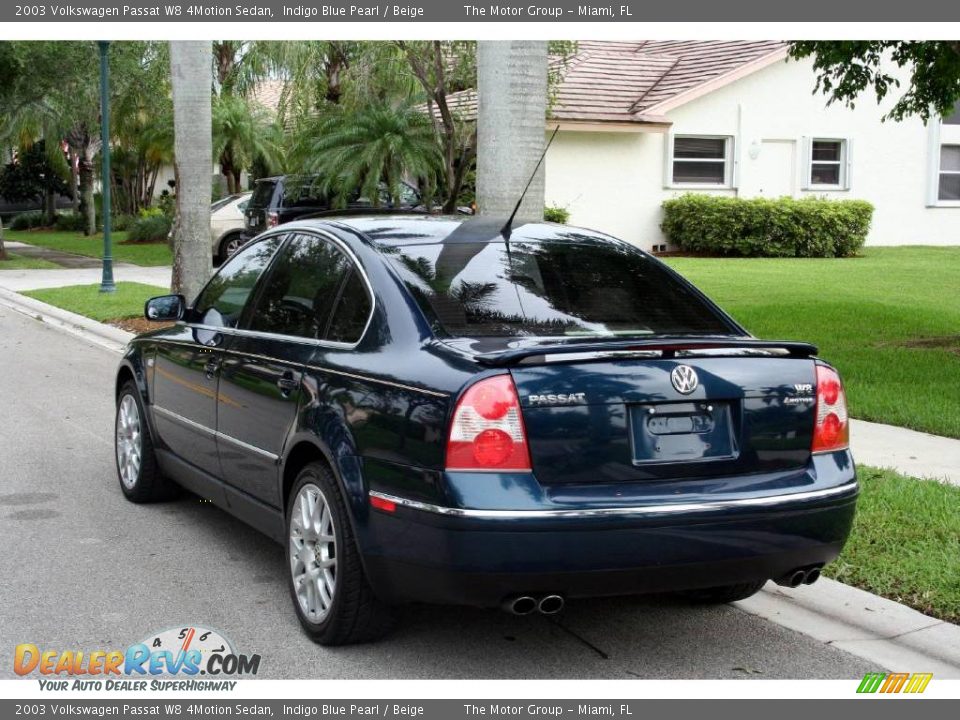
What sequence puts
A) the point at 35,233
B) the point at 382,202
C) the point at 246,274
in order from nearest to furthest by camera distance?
the point at 246,274 → the point at 382,202 → the point at 35,233

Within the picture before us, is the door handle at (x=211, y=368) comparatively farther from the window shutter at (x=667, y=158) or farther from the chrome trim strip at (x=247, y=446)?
the window shutter at (x=667, y=158)

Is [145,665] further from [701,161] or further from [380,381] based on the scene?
[701,161]

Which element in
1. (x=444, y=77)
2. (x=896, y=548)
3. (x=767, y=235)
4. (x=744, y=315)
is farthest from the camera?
(x=767, y=235)

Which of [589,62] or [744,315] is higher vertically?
[589,62]

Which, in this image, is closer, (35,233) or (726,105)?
(726,105)

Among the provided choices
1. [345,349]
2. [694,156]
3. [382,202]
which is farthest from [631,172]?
[345,349]

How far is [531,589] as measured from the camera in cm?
420

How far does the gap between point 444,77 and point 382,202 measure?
8.07ft

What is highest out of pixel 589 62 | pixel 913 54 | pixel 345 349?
pixel 589 62

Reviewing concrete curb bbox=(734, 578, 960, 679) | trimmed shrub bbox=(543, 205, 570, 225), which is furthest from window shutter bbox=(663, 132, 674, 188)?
concrete curb bbox=(734, 578, 960, 679)

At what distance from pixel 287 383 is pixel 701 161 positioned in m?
24.7

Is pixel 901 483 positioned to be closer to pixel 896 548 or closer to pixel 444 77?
pixel 896 548

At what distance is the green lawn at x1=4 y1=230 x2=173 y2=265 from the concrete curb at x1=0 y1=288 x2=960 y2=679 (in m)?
24.9

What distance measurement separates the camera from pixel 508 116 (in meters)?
9.62
